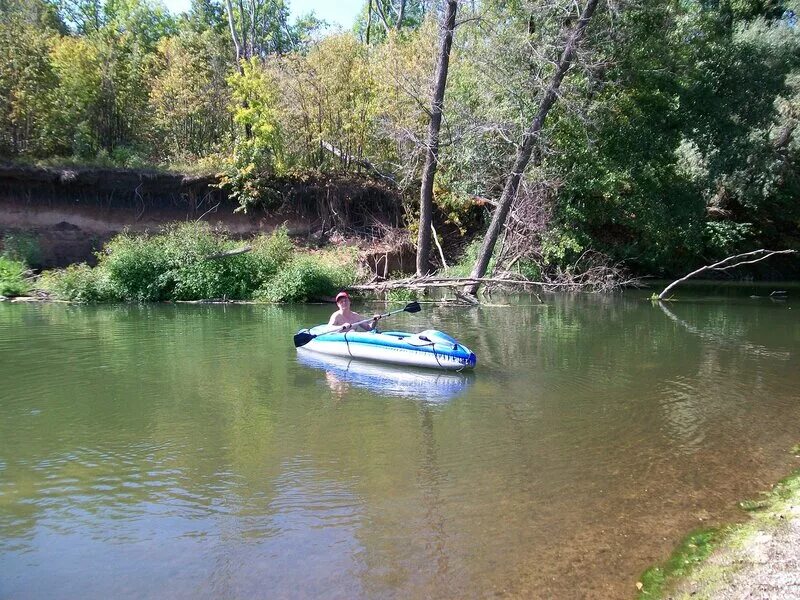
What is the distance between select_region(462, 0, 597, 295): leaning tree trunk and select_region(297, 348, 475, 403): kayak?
7.97 metres

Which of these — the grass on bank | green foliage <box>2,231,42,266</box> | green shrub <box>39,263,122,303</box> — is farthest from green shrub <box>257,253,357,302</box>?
green foliage <box>2,231,42,266</box>

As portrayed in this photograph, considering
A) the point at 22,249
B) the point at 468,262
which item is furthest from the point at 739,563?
the point at 22,249

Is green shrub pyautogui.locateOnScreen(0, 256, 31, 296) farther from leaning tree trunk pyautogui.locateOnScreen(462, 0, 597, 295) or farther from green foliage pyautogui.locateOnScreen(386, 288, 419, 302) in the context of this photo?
leaning tree trunk pyautogui.locateOnScreen(462, 0, 597, 295)

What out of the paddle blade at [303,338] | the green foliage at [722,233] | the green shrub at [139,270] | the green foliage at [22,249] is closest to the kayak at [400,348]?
the paddle blade at [303,338]

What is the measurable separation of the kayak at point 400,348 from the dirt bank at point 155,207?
11366 mm

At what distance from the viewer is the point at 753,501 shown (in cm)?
567

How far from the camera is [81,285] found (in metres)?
18.4

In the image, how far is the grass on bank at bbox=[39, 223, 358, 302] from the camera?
18.6 metres

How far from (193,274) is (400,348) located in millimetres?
10140

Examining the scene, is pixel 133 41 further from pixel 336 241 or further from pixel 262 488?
pixel 262 488

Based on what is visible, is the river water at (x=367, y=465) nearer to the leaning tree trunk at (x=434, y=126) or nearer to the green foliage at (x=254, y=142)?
the leaning tree trunk at (x=434, y=126)

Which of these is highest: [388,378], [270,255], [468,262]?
[270,255]

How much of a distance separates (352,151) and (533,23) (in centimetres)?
842

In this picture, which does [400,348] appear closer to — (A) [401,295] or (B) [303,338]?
(B) [303,338]
